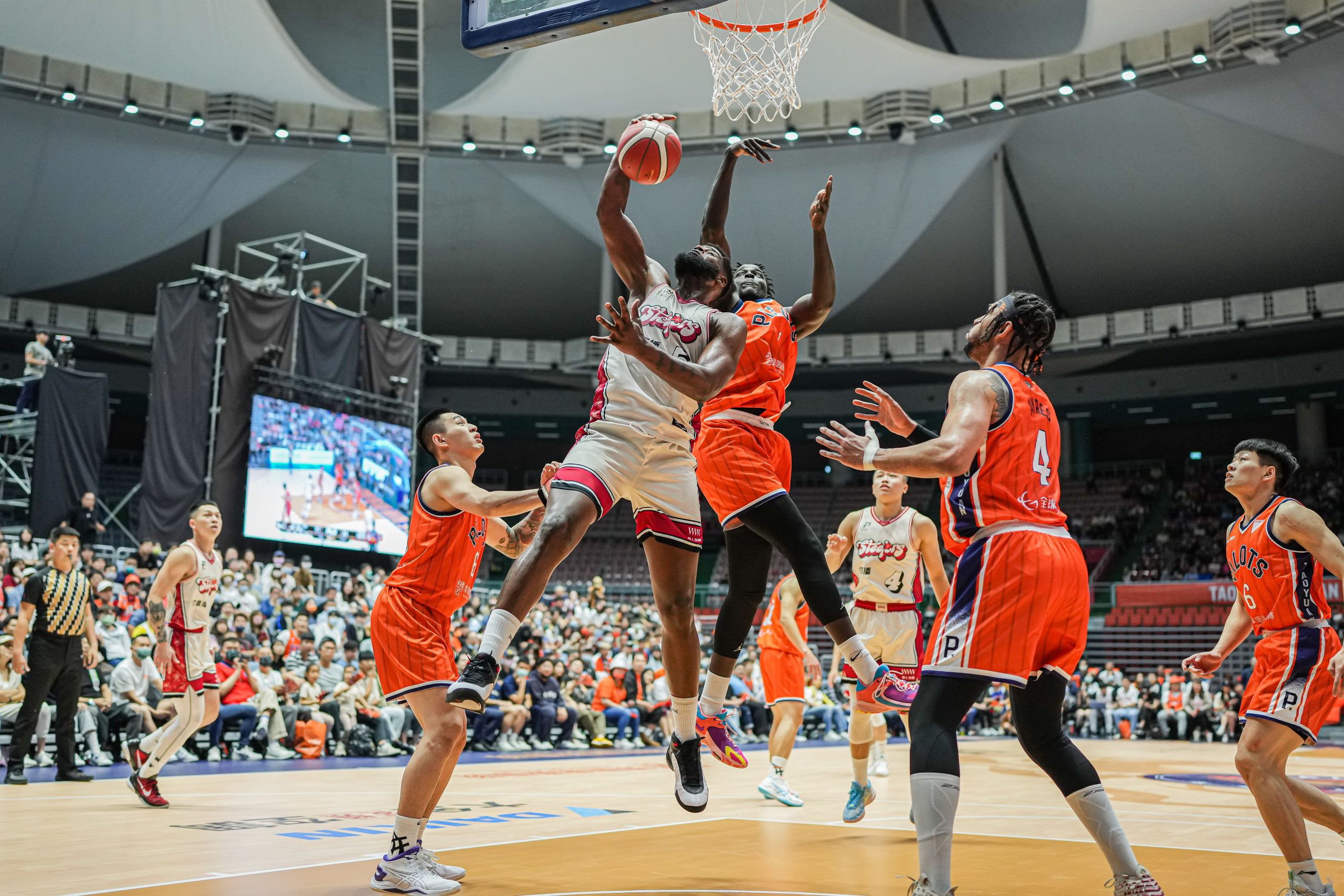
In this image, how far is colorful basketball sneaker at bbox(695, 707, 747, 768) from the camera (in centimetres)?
558

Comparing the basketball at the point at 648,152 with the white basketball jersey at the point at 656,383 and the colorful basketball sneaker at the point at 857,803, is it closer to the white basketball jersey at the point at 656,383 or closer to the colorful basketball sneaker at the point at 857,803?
the white basketball jersey at the point at 656,383

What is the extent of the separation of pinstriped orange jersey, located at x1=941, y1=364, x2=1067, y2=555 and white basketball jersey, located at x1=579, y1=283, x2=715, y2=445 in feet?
4.30

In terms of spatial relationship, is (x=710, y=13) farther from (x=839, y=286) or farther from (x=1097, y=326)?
(x=1097, y=326)

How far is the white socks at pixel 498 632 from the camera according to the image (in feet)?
14.3

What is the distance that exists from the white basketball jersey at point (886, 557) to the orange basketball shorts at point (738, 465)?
2727 mm

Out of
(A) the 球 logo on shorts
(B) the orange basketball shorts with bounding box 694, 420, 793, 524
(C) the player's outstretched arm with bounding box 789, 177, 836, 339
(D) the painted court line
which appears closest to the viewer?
(D) the painted court line

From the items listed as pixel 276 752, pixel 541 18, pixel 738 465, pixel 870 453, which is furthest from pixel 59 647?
pixel 870 453

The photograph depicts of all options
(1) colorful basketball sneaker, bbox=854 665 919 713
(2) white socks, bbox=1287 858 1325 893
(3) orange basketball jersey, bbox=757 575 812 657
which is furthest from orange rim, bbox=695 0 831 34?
(2) white socks, bbox=1287 858 1325 893

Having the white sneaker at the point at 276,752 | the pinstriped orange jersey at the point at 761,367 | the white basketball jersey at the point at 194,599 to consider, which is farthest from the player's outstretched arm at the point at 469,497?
the white sneaker at the point at 276,752

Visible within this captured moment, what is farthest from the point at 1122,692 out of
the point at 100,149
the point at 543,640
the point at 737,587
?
the point at 100,149

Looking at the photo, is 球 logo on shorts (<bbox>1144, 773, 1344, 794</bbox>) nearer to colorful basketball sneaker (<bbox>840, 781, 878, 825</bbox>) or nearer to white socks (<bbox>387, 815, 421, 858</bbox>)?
colorful basketball sneaker (<bbox>840, 781, 878, 825</bbox>)

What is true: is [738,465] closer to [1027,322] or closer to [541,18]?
[1027,322]

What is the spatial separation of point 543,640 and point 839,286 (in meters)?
16.3

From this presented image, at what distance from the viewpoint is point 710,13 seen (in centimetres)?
1448
